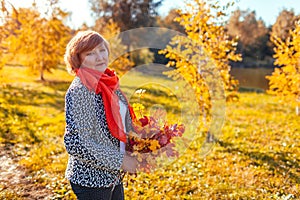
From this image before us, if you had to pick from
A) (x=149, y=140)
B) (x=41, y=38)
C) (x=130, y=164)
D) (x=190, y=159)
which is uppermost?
(x=41, y=38)

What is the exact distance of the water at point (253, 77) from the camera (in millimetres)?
18720

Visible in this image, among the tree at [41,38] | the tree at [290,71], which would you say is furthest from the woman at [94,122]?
the tree at [41,38]

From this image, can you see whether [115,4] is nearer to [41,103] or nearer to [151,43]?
[41,103]

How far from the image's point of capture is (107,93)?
157cm

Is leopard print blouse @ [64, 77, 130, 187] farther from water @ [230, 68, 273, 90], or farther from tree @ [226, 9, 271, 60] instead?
water @ [230, 68, 273, 90]

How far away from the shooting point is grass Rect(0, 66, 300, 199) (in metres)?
3.50

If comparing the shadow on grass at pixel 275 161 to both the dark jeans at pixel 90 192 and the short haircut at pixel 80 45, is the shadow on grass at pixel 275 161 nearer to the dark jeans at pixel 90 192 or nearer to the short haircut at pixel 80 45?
the dark jeans at pixel 90 192

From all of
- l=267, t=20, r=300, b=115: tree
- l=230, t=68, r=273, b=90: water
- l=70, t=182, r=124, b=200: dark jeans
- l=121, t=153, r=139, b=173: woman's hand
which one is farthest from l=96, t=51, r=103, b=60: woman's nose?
l=230, t=68, r=273, b=90: water

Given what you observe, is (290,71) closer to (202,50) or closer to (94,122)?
(202,50)

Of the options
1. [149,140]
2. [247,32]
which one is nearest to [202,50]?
[149,140]

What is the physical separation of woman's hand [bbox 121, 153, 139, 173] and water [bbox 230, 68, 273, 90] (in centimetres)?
1686

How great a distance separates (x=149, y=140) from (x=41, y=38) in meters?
12.6

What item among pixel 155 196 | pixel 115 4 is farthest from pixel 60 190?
pixel 115 4

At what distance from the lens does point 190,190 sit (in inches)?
145
